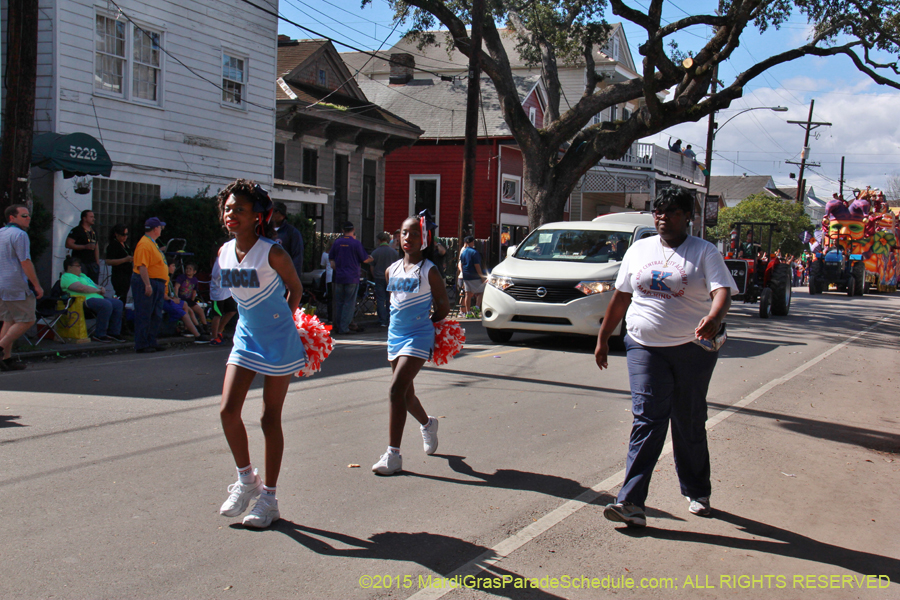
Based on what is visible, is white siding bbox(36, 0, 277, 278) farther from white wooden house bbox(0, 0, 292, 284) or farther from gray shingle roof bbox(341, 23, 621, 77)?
gray shingle roof bbox(341, 23, 621, 77)

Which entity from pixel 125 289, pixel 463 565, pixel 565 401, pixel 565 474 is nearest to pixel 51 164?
pixel 125 289

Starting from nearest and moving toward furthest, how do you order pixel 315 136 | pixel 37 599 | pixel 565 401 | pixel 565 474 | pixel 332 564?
pixel 37 599 → pixel 332 564 → pixel 565 474 → pixel 565 401 → pixel 315 136

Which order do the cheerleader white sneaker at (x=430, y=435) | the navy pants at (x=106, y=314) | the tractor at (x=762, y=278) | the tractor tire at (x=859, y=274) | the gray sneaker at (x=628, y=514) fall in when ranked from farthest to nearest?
the tractor tire at (x=859, y=274) < the tractor at (x=762, y=278) < the navy pants at (x=106, y=314) < the cheerleader white sneaker at (x=430, y=435) < the gray sneaker at (x=628, y=514)

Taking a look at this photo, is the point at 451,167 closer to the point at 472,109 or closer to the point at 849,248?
the point at 472,109

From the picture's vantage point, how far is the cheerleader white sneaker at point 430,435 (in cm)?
589

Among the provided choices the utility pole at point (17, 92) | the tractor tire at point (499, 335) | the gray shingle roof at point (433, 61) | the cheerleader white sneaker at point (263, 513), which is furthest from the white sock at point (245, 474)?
the gray shingle roof at point (433, 61)

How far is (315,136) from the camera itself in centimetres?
2370

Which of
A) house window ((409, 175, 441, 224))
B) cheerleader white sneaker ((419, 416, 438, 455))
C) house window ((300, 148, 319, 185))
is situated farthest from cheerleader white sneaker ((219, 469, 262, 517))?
house window ((409, 175, 441, 224))

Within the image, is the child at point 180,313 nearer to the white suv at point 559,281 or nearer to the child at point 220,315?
the child at point 220,315

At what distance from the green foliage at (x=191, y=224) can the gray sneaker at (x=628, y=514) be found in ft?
39.9

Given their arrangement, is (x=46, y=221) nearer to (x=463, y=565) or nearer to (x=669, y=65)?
(x=463, y=565)

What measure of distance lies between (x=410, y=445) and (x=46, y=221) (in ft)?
30.1

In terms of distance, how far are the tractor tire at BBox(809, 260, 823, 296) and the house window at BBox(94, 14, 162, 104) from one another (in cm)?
2665

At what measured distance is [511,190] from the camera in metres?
33.1
